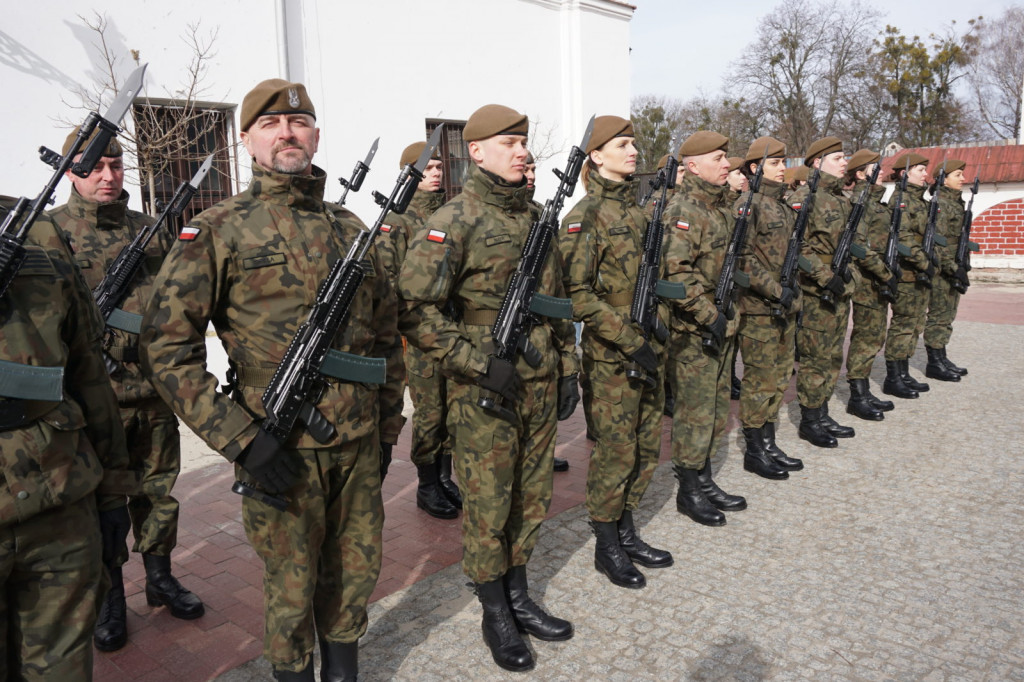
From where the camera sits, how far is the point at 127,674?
319 cm

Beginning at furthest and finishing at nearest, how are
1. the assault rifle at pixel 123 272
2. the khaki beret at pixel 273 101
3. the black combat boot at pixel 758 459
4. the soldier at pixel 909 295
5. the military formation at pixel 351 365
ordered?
the soldier at pixel 909 295 → the black combat boot at pixel 758 459 → the assault rifle at pixel 123 272 → the khaki beret at pixel 273 101 → the military formation at pixel 351 365

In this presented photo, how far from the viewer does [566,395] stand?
3.59 meters

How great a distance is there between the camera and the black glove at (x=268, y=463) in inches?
93.4

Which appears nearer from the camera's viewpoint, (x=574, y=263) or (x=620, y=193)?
(x=574, y=263)

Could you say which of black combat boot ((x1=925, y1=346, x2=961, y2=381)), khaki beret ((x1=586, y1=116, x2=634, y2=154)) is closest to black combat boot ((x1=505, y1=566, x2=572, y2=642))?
khaki beret ((x1=586, y1=116, x2=634, y2=154))

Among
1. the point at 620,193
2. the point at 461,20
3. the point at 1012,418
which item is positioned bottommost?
the point at 1012,418

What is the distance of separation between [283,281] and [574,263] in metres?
1.67

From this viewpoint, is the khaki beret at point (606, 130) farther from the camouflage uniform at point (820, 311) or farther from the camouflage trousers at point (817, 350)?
the camouflage trousers at point (817, 350)

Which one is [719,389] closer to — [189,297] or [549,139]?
[189,297]

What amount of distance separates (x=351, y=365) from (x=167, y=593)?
1.90 meters

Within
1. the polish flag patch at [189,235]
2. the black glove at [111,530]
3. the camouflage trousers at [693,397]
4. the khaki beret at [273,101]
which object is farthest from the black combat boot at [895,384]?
the black glove at [111,530]

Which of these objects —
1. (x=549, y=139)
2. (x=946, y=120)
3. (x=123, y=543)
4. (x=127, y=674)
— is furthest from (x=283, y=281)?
(x=946, y=120)

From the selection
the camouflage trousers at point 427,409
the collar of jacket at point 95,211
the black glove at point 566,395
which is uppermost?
the collar of jacket at point 95,211

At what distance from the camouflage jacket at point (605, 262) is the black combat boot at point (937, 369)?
5.62m
